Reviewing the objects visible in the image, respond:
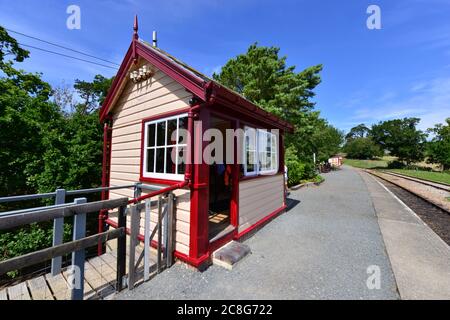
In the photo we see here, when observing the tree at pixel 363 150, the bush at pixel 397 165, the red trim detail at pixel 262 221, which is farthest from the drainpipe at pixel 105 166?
the tree at pixel 363 150

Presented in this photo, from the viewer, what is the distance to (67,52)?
11.9 meters

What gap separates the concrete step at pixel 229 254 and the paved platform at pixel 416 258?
7.58 feet

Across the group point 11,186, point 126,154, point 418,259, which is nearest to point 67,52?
point 11,186

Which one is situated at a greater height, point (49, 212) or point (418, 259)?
point (49, 212)

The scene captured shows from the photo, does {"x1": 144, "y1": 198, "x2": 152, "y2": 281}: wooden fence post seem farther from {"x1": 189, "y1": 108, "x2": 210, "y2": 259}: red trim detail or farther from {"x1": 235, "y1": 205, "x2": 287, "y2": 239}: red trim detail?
{"x1": 235, "y1": 205, "x2": 287, "y2": 239}: red trim detail

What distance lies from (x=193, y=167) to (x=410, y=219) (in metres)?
7.23

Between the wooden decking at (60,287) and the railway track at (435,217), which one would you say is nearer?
the wooden decking at (60,287)

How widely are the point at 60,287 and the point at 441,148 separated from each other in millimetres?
48995

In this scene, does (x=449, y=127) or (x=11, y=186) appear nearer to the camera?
(x=11, y=186)

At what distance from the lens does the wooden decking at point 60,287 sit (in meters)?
2.68

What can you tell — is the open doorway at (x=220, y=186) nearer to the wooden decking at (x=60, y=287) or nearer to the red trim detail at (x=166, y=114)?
the red trim detail at (x=166, y=114)

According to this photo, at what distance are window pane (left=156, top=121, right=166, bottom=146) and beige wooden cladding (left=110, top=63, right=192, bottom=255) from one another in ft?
0.81

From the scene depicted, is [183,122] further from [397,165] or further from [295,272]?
[397,165]
